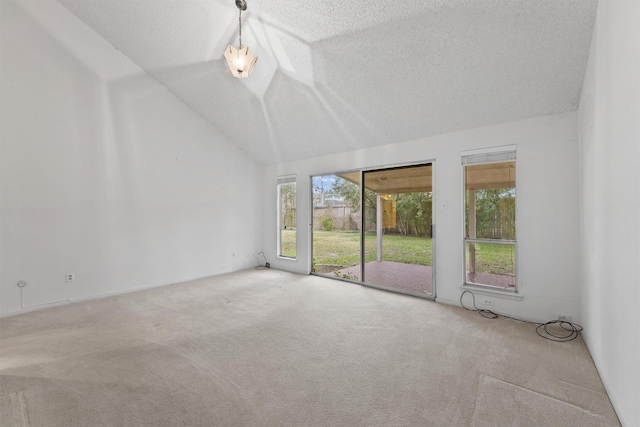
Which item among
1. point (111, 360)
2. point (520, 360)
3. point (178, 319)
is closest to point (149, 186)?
point (178, 319)

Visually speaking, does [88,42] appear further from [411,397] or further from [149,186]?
[411,397]

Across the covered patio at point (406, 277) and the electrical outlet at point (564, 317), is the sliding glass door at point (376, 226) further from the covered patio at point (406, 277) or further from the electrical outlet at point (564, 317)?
the electrical outlet at point (564, 317)

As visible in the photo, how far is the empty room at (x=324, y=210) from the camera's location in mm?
1772

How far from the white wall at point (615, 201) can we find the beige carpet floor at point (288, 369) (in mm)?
363

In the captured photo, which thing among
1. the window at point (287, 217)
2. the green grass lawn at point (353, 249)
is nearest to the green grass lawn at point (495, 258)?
the green grass lawn at point (353, 249)

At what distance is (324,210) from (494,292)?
10.6ft

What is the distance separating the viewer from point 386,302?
3.77 m

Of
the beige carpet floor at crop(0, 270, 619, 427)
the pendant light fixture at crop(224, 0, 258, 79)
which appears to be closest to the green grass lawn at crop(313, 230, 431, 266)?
the beige carpet floor at crop(0, 270, 619, 427)

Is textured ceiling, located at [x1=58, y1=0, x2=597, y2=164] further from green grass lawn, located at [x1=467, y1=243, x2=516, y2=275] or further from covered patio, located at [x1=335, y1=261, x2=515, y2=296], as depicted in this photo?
covered patio, located at [x1=335, y1=261, x2=515, y2=296]

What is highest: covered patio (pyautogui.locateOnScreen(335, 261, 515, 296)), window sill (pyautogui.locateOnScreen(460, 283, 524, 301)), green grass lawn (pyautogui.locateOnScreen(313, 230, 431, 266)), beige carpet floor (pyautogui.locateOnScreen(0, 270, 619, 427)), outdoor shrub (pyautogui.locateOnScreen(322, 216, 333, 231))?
outdoor shrub (pyautogui.locateOnScreen(322, 216, 333, 231))

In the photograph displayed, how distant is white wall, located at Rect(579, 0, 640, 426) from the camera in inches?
54.1

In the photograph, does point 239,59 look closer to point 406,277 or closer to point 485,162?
point 485,162

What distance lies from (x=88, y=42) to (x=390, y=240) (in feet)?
19.8

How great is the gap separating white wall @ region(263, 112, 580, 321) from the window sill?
51 mm
